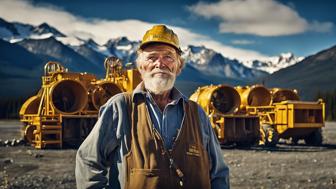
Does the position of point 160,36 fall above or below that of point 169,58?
above

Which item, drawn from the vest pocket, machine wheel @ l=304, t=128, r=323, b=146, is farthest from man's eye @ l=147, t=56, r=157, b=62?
machine wheel @ l=304, t=128, r=323, b=146

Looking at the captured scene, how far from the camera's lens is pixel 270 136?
19266mm

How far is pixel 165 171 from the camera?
313cm

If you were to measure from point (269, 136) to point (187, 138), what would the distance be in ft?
54.4

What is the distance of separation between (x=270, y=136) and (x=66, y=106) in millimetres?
8196

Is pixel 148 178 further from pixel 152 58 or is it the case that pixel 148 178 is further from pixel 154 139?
pixel 152 58

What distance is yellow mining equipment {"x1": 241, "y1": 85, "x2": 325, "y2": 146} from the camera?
19.2 metres

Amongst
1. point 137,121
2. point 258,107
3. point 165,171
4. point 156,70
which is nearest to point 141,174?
point 165,171

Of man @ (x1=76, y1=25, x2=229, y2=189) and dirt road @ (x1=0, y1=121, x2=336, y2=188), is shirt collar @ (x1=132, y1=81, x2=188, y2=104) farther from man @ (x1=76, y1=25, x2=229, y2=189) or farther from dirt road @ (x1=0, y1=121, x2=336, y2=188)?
dirt road @ (x1=0, y1=121, x2=336, y2=188)

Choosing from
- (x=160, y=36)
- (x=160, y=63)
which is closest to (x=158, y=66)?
(x=160, y=63)

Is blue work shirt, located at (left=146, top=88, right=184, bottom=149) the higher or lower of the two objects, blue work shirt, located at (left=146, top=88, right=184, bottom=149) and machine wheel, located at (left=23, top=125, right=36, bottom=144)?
the higher

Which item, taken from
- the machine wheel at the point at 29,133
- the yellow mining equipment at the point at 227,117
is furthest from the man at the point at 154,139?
the machine wheel at the point at 29,133

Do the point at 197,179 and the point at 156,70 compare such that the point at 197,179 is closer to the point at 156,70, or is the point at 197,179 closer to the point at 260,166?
the point at 156,70

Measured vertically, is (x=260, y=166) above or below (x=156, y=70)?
below
